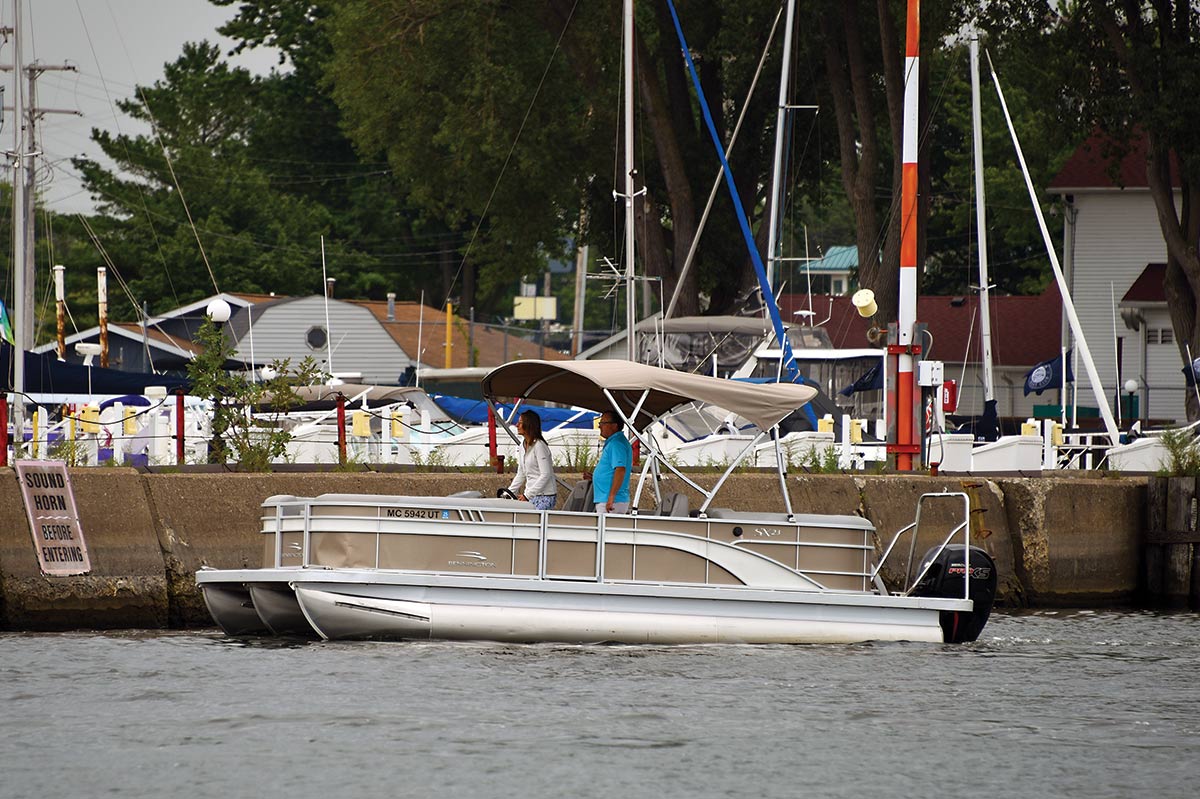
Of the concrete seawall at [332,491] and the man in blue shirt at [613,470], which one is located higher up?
the man in blue shirt at [613,470]

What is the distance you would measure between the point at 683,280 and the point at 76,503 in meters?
24.3

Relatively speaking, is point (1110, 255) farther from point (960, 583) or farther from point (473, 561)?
point (473, 561)

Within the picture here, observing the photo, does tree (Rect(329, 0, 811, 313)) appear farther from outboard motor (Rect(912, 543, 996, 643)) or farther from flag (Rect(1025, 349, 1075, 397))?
outboard motor (Rect(912, 543, 996, 643))

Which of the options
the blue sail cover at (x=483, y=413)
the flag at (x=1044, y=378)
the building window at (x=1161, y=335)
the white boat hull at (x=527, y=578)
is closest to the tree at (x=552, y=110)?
the flag at (x=1044, y=378)

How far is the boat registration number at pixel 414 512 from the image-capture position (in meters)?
16.1

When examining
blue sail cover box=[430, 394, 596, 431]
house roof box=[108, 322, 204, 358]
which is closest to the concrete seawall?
blue sail cover box=[430, 394, 596, 431]

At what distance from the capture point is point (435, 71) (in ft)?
147

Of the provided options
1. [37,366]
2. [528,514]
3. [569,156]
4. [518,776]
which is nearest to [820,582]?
[528,514]

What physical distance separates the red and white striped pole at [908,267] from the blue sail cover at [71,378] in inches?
583

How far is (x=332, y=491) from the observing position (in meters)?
19.1

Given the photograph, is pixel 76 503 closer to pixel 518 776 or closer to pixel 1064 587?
pixel 518 776

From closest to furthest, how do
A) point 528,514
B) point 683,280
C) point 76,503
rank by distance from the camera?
point 528,514 < point 76,503 < point 683,280

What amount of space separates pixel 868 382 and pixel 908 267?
13.7m

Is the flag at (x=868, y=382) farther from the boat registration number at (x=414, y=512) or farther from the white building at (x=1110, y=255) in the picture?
the boat registration number at (x=414, y=512)
